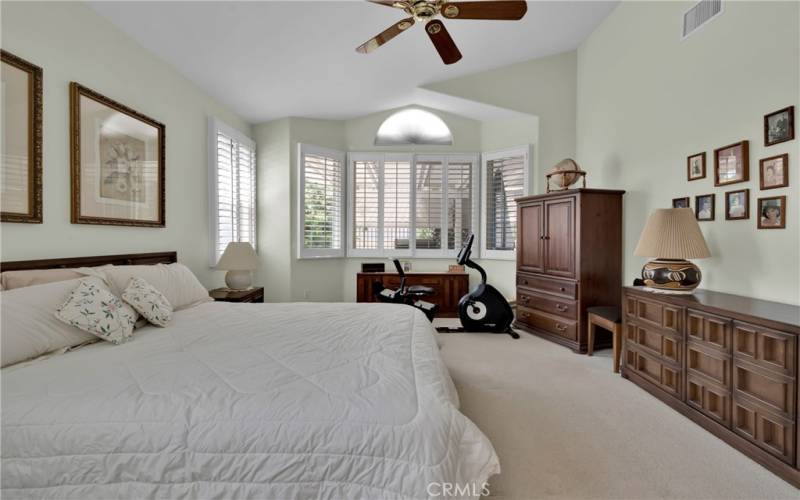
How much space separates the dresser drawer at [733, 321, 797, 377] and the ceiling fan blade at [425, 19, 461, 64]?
2506 mm

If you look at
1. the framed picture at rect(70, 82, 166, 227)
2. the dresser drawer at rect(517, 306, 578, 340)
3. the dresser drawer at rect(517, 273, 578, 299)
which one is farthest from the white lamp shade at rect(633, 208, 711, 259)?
the framed picture at rect(70, 82, 166, 227)

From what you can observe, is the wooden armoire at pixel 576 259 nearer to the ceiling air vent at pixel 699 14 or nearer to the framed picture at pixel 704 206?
the framed picture at pixel 704 206

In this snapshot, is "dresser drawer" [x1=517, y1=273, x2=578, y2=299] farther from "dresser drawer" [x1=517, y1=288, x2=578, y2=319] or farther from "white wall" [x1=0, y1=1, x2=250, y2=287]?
"white wall" [x1=0, y1=1, x2=250, y2=287]

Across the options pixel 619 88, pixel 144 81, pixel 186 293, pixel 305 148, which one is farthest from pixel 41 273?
pixel 619 88

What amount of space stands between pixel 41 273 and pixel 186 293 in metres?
0.87

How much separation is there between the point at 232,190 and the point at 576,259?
4.22 m

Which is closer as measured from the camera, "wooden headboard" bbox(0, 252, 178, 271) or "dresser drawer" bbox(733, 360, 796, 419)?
"dresser drawer" bbox(733, 360, 796, 419)

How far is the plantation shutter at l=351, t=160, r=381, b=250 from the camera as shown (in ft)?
18.4

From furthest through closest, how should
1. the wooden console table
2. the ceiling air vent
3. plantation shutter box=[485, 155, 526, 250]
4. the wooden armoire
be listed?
the wooden console table
plantation shutter box=[485, 155, 526, 250]
the wooden armoire
the ceiling air vent

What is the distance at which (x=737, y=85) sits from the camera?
2510 millimetres

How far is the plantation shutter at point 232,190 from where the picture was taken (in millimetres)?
4258

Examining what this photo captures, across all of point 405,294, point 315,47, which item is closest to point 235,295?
point 405,294

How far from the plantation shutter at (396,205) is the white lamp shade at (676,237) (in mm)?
3427

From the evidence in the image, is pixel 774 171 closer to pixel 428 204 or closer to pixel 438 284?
pixel 438 284
